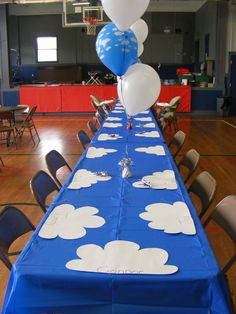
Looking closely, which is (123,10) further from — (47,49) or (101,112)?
(47,49)

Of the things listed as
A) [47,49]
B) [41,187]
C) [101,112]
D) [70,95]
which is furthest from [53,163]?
[47,49]

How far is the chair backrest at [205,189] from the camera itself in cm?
248

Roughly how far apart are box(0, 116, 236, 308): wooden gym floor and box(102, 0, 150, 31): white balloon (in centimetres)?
196

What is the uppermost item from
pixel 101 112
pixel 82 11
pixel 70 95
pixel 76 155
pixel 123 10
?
pixel 82 11

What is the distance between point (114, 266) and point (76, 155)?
518cm

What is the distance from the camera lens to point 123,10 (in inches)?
117

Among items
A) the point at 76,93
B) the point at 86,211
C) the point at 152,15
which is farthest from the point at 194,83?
the point at 86,211

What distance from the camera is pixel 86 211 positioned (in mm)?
2090

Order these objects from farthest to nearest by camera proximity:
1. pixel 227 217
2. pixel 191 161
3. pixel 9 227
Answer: pixel 191 161 → pixel 227 217 → pixel 9 227

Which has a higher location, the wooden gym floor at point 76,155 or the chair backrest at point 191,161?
the chair backrest at point 191,161

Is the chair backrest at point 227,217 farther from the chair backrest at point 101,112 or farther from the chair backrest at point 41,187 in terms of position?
the chair backrest at point 101,112

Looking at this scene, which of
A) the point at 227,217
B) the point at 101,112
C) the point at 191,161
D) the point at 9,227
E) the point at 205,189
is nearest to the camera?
the point at 9,227

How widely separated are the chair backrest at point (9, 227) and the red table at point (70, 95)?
990 cm

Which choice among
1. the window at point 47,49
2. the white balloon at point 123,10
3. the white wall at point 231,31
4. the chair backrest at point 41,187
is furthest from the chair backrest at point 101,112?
the window at point 47,49
